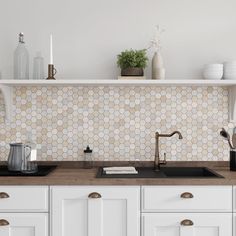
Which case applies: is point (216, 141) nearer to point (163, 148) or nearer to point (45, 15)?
point (163, 148)

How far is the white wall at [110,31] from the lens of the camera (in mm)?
2867

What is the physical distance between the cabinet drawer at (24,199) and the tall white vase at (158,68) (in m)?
1.14

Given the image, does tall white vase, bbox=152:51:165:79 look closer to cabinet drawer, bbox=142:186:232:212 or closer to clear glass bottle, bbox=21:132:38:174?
cabinet drawer, bbox=142:186:232:212

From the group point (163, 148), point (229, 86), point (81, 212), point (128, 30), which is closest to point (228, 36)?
point (229, 86)

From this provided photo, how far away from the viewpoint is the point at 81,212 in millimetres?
2260

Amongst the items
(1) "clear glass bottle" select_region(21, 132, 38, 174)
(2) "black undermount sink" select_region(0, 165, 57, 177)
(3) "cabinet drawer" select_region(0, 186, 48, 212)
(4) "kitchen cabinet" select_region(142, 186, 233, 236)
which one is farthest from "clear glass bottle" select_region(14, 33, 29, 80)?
(4) "kitchen cabinet" select_region(142, 186, 233, 236)

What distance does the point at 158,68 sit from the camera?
2.69 m

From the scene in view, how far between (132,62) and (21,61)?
828 mm

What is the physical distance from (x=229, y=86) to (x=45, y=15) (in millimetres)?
1528

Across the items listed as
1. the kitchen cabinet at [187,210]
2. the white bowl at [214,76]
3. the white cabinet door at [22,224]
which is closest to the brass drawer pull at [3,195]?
the white cabinet door at [22,224]

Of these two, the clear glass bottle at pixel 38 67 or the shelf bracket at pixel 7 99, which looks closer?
the shelf bracket at pixel 7 99

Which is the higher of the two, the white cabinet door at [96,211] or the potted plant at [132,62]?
the potted plant at [132,62]

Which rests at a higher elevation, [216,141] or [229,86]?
[229,86]

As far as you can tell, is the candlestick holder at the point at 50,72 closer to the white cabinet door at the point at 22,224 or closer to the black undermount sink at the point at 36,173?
the black undermount sink at the point at 36,173
